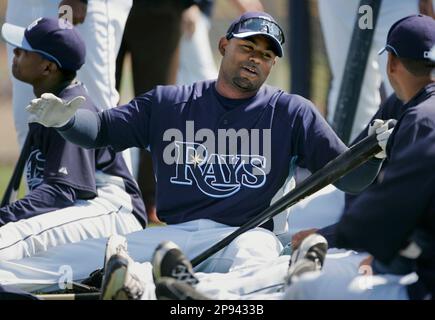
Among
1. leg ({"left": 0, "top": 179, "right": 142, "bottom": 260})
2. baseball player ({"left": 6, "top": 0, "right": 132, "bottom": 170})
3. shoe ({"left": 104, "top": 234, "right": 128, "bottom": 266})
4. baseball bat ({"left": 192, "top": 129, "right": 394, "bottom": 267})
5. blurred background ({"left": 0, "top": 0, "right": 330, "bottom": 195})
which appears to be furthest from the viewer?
blurred background ({"left": 0, "top": 0, "right": 330, "bottom": 195})

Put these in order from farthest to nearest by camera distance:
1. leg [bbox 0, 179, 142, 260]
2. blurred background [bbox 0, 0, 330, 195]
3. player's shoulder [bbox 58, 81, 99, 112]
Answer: blurred background [bbox 0, 0, 330, 195] < player's shoulder [bbox 58, 81, 99, 112] < leg [bbox 0, 179, 142, 260]

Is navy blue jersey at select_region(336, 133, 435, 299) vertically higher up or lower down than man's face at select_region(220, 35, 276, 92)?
lower down

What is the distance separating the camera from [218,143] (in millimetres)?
4824

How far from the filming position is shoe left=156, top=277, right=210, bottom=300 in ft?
12.3

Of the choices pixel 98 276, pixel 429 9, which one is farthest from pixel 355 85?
pixel 98 276

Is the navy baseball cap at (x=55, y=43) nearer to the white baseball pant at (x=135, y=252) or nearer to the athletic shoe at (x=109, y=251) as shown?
the white baseball pant at (x=135, y=252)

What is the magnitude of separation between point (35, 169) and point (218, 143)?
91 cm

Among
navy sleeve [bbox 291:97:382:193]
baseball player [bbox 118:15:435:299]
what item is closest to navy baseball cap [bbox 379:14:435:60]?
baseball player [bbox 118:15:435:299]

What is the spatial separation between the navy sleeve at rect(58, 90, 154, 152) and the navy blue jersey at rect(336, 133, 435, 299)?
1.62 m

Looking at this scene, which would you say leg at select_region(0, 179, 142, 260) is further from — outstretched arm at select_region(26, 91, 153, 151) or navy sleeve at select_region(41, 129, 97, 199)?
outstretched arm at select_region(26, 91, 153, 151)

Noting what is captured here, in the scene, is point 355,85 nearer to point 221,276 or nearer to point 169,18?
point 169,18

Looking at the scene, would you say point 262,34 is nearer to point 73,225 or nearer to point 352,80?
point 73,225

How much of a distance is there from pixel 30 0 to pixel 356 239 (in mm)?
3042

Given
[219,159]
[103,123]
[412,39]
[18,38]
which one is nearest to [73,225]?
[103,123]
